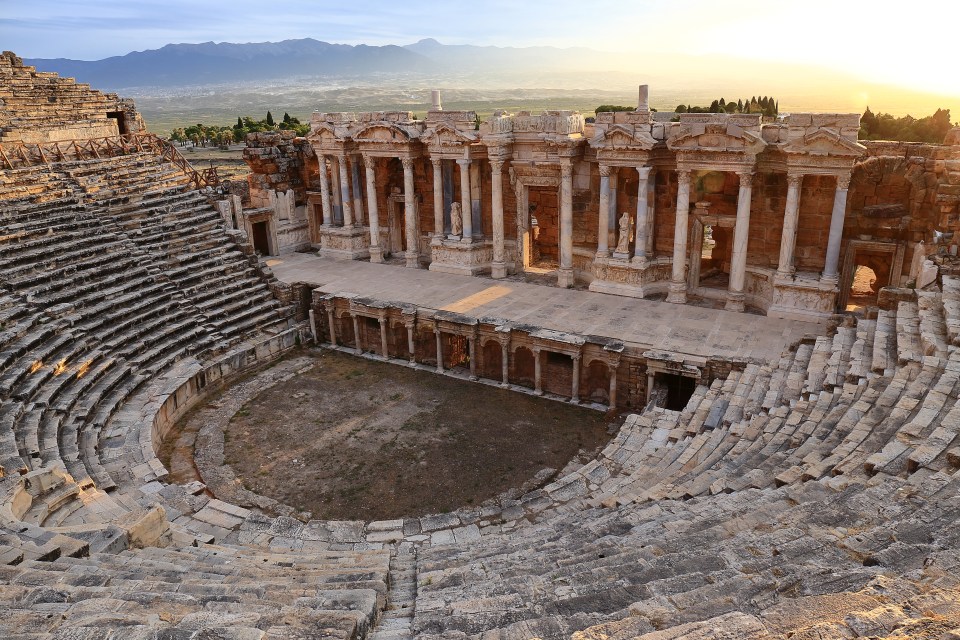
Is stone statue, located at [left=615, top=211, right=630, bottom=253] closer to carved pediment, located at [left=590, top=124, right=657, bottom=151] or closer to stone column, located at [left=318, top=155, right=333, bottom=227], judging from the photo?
carved pediment, located at [left=590, top=124, right=657, bottom=151]

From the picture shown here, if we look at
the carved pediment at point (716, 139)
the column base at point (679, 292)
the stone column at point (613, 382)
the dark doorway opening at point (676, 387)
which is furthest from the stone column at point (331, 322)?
the carved pediment at point (716, 139)

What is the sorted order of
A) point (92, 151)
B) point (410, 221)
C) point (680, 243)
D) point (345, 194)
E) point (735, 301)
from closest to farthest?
point (735, 301), point (680, 243), point (92, 151), point (410, 221), point (345, 194)

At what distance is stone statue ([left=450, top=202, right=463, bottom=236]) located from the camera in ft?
74.0

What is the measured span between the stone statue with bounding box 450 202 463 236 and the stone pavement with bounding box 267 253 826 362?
4.95 feet

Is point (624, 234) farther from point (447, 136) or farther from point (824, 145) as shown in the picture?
point (447, 136)

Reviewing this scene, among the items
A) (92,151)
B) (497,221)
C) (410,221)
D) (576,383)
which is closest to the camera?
(576,383)

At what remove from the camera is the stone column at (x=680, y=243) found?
18.4 metres

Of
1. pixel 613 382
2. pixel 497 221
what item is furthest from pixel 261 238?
pixel 613 382

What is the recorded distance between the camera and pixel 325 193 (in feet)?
83.0

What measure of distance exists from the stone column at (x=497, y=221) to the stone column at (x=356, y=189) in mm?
5404

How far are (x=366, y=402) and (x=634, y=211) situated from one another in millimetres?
9701

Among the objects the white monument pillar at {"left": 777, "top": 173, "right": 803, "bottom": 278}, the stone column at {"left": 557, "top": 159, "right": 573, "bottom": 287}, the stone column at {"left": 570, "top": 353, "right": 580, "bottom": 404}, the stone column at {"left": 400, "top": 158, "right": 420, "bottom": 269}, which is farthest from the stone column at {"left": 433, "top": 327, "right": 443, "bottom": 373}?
the white monument pillar at {"left": 777, "top": 173, "right": 803, "bottom": 278}

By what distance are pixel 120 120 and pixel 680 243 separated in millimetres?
21004

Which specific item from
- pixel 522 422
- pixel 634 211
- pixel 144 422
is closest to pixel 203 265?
pixel 144 422
